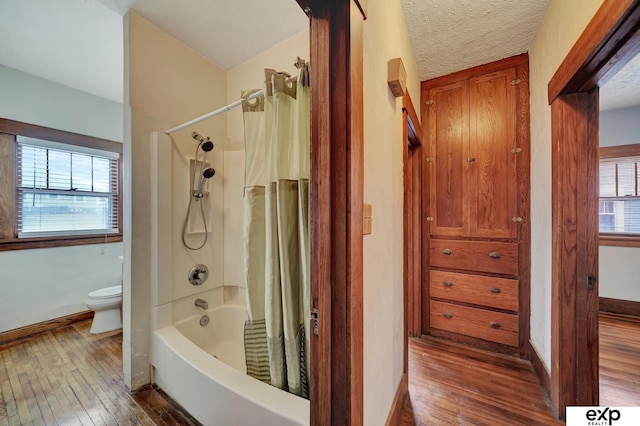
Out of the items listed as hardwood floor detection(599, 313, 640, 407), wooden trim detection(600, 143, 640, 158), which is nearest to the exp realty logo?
hardwood floor detection(599, 313, 640, 407)

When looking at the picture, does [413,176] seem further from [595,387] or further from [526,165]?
[595,387]

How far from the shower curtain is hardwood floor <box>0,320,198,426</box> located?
710 mm

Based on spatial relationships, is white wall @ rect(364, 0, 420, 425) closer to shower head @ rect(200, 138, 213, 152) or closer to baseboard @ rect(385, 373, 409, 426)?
baseboard @ rect(385, 373, 409, 426)

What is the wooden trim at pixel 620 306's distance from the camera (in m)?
2.72

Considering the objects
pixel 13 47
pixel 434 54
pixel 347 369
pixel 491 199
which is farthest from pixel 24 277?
pixel 491 199

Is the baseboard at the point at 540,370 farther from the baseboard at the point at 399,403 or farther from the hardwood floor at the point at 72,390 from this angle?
the hardwood floor at the point at 72,390

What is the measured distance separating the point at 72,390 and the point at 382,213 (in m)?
2.28

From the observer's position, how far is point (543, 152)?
1609 millimetres

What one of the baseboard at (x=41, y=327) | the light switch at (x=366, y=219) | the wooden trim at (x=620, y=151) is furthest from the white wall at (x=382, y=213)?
the wooden trim at (x=620, y=151)

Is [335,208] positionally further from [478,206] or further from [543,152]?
[478,206]

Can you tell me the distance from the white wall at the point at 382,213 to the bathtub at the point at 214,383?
37cm

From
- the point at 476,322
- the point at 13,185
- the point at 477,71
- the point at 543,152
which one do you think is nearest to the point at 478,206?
the point at 543,152

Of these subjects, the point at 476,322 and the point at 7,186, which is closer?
the point at 476,322

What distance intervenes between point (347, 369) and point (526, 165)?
213cm
